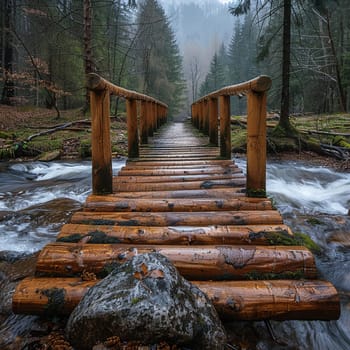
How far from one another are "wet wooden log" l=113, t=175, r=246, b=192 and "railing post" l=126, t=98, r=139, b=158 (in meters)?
1.39

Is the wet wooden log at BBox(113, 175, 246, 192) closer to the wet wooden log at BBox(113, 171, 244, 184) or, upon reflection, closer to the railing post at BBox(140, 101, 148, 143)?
the wet wooden log at BBox(113, 171, 244, 184)

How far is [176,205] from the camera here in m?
2.99

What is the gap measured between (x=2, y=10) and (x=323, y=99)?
77.1ft

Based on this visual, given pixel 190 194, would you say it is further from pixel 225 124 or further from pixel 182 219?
pixel 225 124

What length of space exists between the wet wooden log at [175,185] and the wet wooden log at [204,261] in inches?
53.2

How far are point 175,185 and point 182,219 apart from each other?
3.25 feet

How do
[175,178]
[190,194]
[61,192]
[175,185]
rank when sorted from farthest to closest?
[61,192], [175,178], [175,185], [190,194]

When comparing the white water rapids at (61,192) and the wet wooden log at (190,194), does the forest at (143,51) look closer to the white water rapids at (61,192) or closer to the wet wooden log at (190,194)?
the white water rapids at (61,192)

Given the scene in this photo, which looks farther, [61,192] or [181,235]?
[61,192]

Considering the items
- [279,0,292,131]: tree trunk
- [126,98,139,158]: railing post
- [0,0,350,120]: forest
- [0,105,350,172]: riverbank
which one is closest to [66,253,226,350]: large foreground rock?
[126,98,139,158]: railing post

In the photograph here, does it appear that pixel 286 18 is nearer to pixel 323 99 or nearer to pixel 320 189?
pixel 320 189

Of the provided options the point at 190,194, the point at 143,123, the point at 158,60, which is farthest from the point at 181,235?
the point at 158,60

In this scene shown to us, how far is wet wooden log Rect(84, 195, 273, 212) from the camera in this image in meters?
2.94

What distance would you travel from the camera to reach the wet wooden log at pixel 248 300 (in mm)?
1901
